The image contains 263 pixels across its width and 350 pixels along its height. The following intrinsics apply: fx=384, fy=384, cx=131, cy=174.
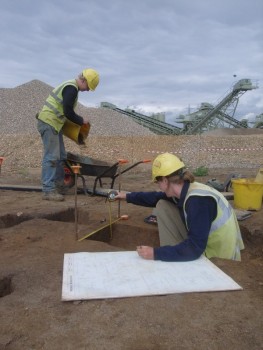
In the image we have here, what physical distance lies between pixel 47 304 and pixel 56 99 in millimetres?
3873

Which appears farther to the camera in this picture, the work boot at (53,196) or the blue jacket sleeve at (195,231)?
the work boot at (53,196)

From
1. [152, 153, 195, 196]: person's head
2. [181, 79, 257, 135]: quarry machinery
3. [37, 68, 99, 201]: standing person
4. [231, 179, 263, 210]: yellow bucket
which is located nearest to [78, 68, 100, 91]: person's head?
[37, 68, 99, 201]: standing person

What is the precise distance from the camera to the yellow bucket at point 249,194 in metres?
5.05

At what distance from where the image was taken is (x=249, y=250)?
4059 mm

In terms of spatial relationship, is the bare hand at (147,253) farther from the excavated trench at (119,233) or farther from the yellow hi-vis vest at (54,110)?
the yellow hi-vis vest at (54,110)

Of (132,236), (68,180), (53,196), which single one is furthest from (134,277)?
(68,180)

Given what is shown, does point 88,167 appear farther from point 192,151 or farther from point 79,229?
point 192,151

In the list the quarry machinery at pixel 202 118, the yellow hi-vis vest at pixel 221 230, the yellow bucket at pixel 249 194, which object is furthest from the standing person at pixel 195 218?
the quarry machinery at pixel 202 118

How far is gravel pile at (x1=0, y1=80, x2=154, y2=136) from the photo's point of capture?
19.2 m

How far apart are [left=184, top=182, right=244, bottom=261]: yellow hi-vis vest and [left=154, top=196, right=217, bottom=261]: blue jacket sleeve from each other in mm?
57

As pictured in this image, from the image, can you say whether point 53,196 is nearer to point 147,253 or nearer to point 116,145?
point 147,253

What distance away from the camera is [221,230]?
113 inches

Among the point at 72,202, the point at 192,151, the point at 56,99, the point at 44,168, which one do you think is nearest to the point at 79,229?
the point at 72,202

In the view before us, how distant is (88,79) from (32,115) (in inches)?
614
